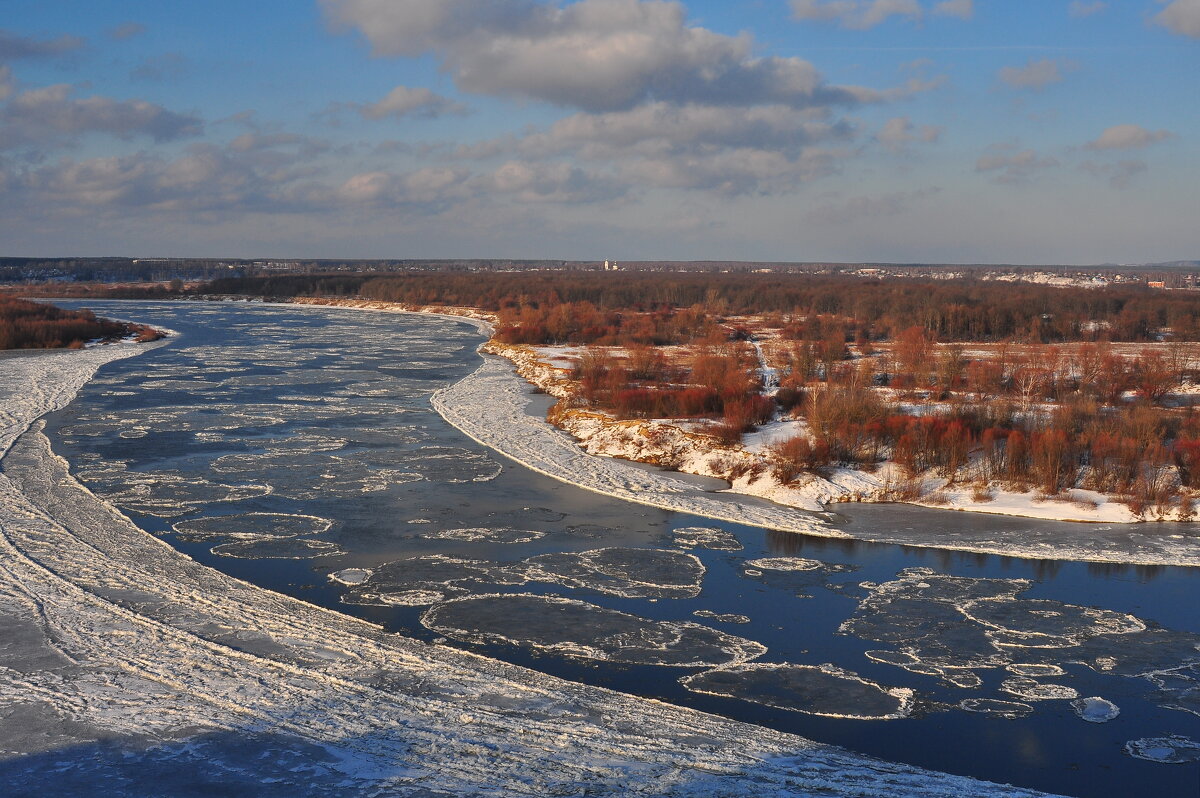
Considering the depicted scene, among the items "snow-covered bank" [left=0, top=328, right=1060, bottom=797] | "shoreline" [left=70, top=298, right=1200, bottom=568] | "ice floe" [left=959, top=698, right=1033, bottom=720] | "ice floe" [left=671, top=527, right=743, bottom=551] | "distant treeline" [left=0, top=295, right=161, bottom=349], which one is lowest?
"ice floe" [left=959, top=698, right=1033, bottom=720]

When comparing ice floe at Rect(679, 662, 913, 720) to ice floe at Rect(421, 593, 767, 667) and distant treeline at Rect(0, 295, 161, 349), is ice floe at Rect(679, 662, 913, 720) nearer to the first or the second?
ice floe at Rect(421, 593, 767, 667)

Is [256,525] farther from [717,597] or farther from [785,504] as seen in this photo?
[785,504]

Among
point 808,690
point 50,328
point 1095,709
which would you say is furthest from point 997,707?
point 50,328

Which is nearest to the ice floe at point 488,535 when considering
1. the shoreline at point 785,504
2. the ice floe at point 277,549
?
the ice floe at point 277,549

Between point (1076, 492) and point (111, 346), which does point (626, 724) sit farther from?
point (111, 346)

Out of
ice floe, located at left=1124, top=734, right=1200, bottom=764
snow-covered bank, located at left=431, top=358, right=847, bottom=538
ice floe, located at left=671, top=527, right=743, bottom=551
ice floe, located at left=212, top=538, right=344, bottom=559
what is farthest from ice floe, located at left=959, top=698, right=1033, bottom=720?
ice floe, located at left=212, top=538, right=344, bottom=559

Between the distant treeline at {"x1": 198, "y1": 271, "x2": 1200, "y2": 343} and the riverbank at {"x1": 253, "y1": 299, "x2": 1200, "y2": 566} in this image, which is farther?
the distant treeline at {"x1": 198, "y1": 271, "x2": 1200, "y2": 343}

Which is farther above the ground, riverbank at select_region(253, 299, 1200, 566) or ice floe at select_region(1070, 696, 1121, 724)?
riverbank at select_region(253, 299, 1200, 566)
